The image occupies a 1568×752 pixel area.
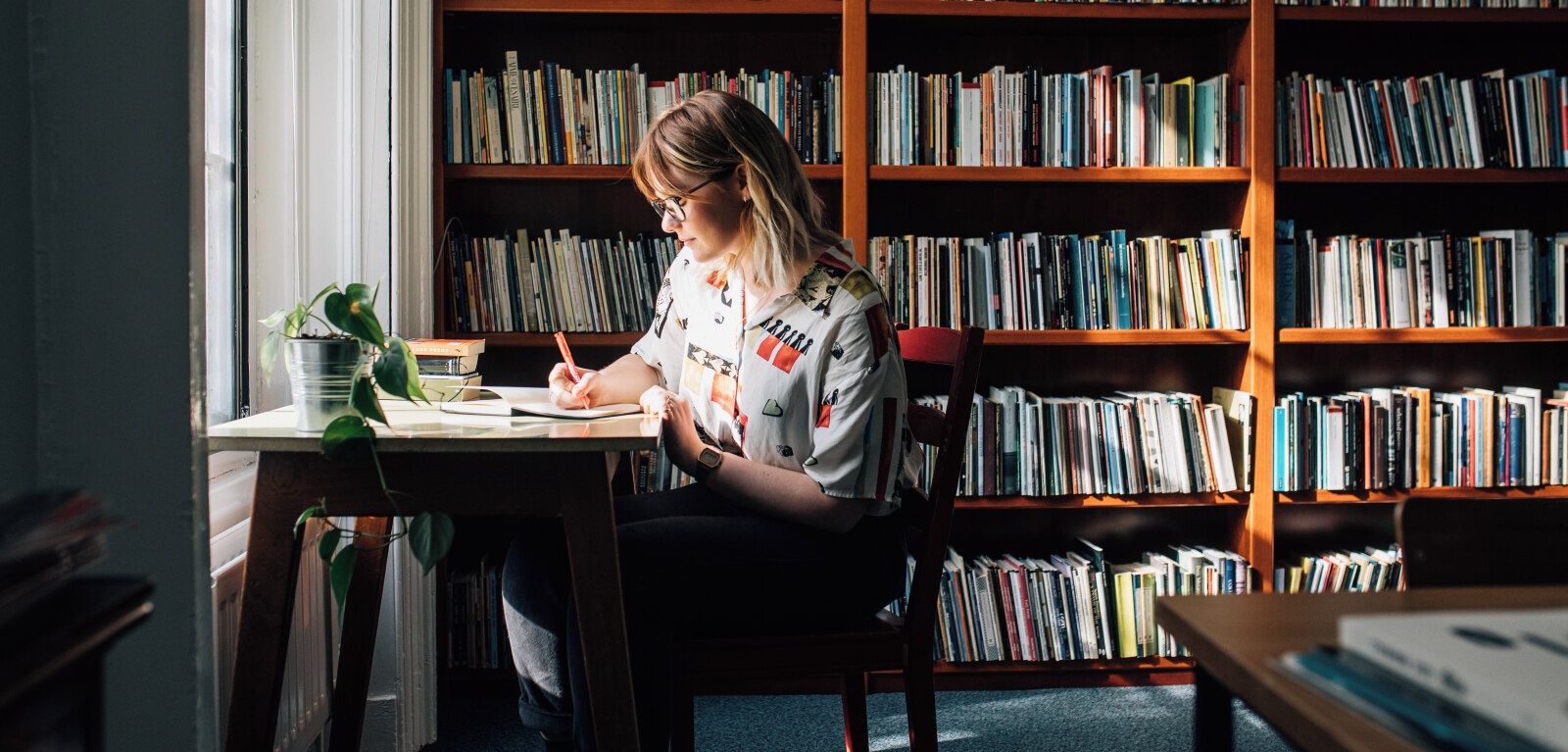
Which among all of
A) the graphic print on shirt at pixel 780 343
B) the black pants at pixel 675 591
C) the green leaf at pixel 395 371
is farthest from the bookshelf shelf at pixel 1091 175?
the green leaf at pixel 395 371

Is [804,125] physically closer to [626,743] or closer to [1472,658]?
[626,743]

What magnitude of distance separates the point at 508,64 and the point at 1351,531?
244 cm

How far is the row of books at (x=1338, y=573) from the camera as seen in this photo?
7.56ft

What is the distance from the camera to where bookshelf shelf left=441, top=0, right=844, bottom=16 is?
2.13 meters

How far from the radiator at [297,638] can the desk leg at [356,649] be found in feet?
0.24

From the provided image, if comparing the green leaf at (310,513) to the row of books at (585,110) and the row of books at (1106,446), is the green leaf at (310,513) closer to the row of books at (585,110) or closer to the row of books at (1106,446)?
the row of books at (585,110)

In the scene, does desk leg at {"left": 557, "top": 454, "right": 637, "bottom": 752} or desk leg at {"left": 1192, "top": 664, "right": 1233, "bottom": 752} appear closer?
desk leg at {"left": 1192, "top": 664, "right": 1233, "bottom": 752}

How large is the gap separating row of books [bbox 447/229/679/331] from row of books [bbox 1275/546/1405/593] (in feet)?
5.51

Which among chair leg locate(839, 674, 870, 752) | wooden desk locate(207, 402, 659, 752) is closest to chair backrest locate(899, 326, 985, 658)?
chair leg locate(839, 674, 870, 752)

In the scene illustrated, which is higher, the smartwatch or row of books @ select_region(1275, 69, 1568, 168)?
row of books @ select_region(1275, 69, 1568, 168)

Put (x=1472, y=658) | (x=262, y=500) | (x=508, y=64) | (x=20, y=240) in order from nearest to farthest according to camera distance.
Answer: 1. (x=1472, y=658)
2. (x=20, y=240)
3. (x=262, y=500)
4. (x=508, y=64)

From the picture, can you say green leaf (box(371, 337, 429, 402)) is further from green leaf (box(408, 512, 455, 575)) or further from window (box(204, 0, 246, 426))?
window (box(204, 0, 246, 426))

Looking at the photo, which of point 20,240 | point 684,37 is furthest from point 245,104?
point 684,37

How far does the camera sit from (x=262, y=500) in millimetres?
1143
